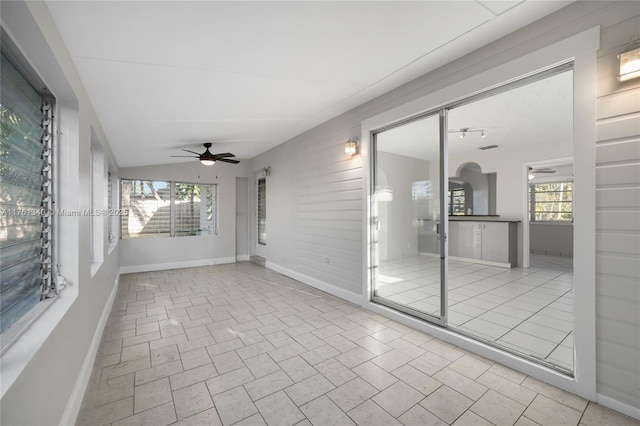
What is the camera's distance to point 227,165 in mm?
7117

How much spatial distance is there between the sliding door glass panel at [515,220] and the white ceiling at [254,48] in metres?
0.79

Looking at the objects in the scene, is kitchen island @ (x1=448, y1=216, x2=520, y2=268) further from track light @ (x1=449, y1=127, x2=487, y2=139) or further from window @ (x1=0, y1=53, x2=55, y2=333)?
window @ (x1=0, y1=53, x2=55, y2=333)

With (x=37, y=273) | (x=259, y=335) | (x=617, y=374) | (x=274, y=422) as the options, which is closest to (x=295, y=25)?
(x=37, y=273)

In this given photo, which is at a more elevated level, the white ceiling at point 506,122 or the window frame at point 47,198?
the white ceiling at point 506,122

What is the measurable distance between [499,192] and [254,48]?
6.73 meters

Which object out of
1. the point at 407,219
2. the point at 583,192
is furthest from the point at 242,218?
the point at 583,192

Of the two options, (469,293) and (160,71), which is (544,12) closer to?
(160,71)

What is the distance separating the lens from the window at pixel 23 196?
1.35 meters

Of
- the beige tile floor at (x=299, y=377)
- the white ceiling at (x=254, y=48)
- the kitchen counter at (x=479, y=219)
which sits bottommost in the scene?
the beige tile floor at (x=299, y=377)

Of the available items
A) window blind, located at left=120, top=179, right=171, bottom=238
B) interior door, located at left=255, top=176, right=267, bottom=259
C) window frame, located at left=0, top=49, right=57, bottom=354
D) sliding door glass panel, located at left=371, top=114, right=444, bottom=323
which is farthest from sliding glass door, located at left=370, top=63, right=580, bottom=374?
window blind, located at left=120, top=179, right=171, bottom=238

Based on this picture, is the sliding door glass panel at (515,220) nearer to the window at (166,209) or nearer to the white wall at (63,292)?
the white wall at (63,292)

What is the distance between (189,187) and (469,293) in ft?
21.2

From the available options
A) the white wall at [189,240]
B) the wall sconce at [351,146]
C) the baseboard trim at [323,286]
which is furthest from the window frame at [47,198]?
the white wall at [189,240]

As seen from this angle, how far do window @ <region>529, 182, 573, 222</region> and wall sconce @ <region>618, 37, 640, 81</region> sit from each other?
25.2ft
